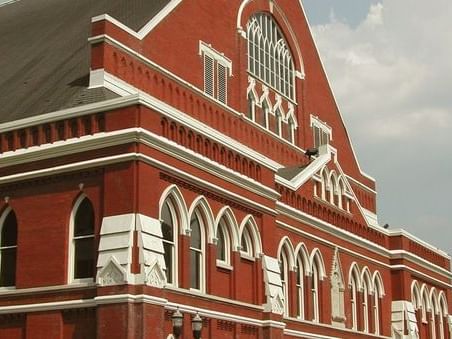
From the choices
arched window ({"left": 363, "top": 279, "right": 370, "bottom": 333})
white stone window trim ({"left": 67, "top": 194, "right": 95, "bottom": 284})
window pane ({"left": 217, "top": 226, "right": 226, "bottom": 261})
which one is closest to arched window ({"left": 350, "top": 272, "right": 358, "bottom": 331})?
arched window ({"left": 363, "top": 279, "right": 370, "bottom": 333})

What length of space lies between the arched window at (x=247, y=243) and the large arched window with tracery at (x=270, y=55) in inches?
409

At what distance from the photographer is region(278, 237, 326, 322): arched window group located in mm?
31203

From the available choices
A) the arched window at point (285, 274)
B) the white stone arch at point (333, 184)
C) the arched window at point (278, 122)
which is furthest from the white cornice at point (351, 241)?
the arched window at point (278, 122)

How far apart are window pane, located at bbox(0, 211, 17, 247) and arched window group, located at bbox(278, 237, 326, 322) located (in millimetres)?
9401

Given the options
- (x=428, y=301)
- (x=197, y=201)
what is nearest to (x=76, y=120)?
(x=197, y=201)

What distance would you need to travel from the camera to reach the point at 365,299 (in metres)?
37.6

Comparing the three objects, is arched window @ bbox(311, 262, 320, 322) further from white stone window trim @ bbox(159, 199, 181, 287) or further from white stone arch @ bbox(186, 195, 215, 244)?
white stone window trim @ bbox(159, 199, 181, 287)

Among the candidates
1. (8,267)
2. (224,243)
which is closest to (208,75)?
(224,243)

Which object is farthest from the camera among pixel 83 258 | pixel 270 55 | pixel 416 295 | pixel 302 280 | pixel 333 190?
pixel 416 295

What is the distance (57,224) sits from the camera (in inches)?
926

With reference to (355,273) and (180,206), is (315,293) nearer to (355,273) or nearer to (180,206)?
(355,273)

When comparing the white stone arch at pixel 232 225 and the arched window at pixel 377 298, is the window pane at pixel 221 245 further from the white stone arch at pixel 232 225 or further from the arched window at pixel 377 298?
the arched window at pixel 377 298

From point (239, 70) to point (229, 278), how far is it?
11.3 metres

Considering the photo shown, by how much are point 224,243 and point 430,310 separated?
20.2 meters
